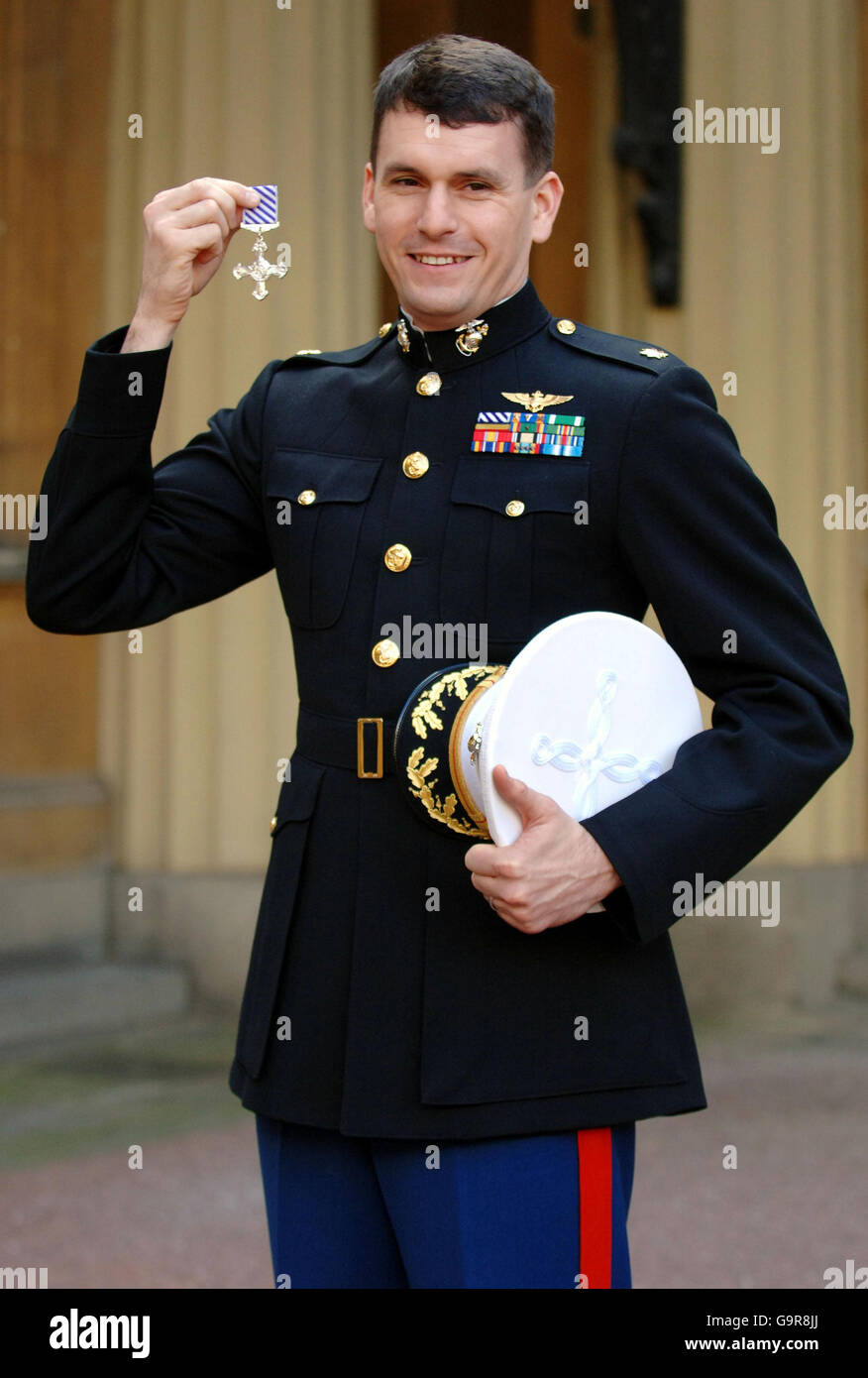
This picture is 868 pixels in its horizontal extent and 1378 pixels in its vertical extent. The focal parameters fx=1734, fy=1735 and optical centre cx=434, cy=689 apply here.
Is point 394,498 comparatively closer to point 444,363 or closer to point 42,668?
point 444,363

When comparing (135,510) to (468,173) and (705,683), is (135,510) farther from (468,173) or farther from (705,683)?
(705,683)

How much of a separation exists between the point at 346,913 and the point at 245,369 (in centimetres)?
436

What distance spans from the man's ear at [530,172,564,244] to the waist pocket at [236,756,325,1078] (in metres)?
0.69

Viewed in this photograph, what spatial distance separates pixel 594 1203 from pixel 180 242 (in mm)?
1173


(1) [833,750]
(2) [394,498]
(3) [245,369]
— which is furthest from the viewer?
(3) [245,369]

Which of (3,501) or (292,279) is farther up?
(292,279)

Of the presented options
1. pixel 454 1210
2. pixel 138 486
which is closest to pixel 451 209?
pixel 138 486

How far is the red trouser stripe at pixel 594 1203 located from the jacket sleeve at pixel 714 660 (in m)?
0.25

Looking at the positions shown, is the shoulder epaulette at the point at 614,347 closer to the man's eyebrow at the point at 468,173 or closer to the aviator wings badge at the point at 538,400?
the aviator wings badge at the point at 538,400

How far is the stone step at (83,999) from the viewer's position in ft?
19.0

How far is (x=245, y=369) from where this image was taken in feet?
20.0

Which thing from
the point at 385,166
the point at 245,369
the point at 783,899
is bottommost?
the point at 783,899

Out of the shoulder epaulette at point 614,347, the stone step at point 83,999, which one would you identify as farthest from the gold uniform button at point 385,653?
the stone step at point 83,999
